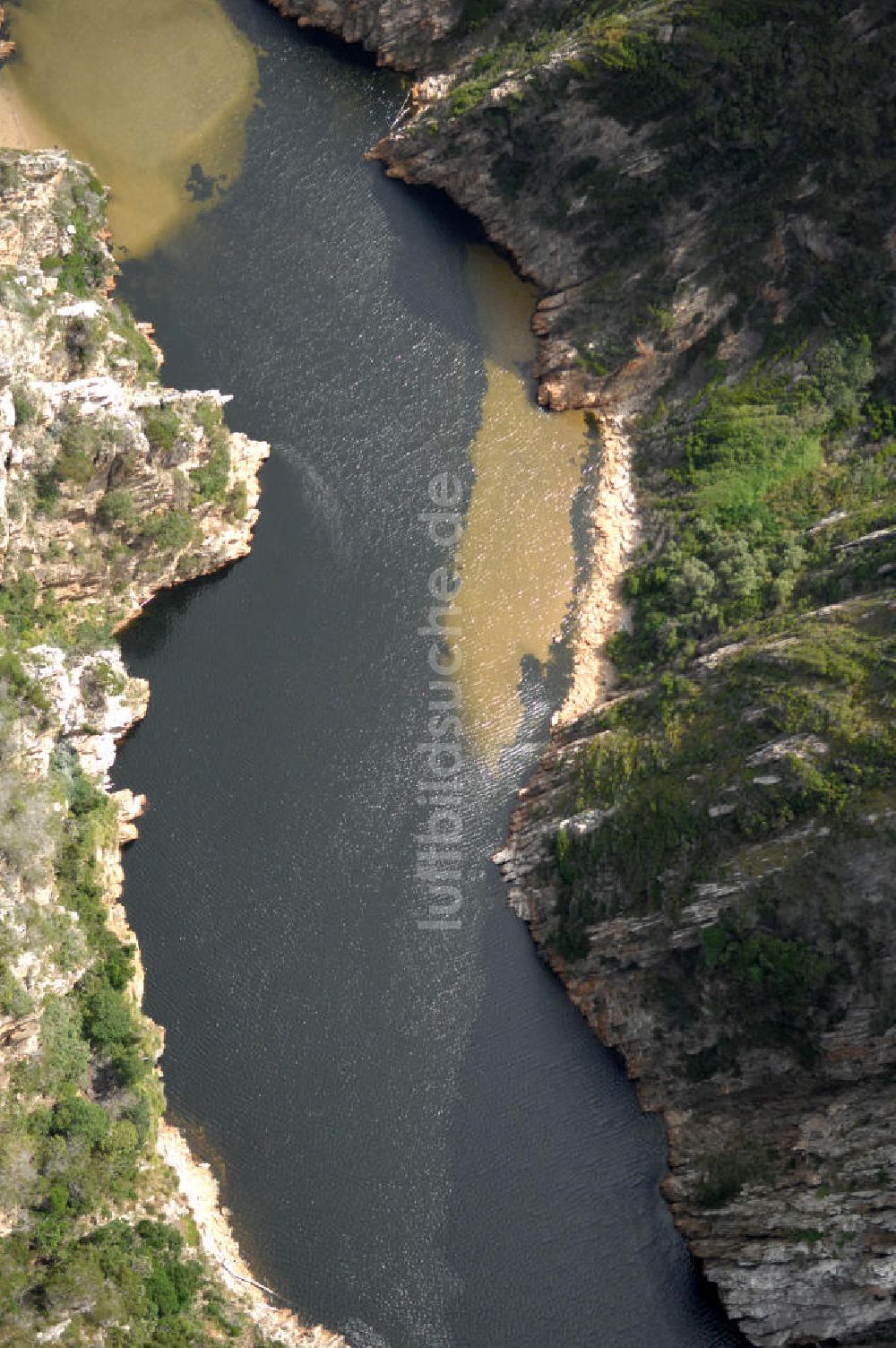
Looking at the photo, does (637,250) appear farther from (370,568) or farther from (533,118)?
(370,568)

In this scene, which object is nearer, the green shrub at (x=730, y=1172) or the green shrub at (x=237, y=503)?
the green shrub at (x=730, y=1172)

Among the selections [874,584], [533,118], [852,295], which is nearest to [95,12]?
[533,118]

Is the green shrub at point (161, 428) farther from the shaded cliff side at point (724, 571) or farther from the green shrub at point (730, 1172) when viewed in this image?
the green shrub at point (730, 1172)

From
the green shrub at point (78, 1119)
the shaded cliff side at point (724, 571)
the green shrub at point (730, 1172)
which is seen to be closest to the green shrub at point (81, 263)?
the shaded cliff side at point (724, 571)

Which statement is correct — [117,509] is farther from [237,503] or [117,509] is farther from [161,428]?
[237,503]

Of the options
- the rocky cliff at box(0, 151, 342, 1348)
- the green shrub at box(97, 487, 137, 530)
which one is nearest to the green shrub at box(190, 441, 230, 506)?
the rocky cliff at box(0, 151, 342, 1348)

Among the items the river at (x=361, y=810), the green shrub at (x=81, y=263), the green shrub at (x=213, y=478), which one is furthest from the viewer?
the green shrub at (x=213, y=478)
